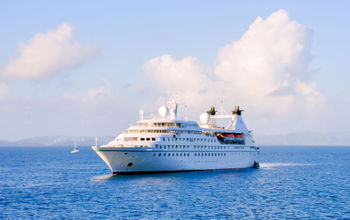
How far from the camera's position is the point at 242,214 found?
3803 cm

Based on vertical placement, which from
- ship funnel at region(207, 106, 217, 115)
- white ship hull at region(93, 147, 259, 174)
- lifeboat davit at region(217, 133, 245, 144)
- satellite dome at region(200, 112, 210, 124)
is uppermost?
ship funnel at region(207, 106, 217, 115)

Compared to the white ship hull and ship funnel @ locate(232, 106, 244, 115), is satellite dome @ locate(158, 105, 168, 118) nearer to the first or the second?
the white ship hull

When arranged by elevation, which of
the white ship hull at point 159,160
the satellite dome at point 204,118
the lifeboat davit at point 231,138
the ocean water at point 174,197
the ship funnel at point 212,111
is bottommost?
the ocean water at point 174,197

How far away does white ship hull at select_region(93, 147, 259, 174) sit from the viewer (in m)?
60.4

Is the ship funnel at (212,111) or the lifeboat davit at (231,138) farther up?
the ship funnel at (212,111)

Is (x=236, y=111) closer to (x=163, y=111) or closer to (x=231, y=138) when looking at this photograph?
(x=231, y=138)

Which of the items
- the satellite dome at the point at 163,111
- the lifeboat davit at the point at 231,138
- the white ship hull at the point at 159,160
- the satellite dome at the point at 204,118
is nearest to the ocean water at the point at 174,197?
the white ship hull at the point at 159,160

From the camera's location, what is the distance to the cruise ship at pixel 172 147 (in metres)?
61.2

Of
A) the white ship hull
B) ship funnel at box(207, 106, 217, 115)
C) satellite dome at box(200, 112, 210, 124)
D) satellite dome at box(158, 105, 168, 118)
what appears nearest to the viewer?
the white ship hull

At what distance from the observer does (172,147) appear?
64.8 metres

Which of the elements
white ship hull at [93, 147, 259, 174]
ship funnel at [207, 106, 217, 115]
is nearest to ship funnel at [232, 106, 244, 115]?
ship funnel at [207, 106, 217, 115]

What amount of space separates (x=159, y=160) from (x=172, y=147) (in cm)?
320

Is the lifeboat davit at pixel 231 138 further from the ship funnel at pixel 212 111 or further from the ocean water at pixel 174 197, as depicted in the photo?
the ocean water at pixel 174 197

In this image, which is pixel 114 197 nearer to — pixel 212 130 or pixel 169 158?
pixel 169 158
